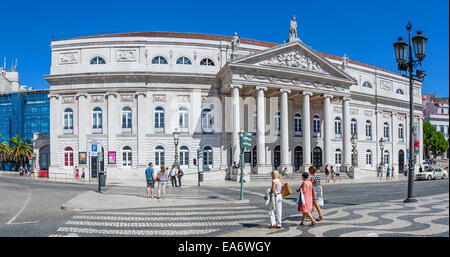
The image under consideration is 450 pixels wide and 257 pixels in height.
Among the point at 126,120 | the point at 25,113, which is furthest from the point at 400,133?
the point at 25,113

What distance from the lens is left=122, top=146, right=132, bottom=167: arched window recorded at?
35.1 metres

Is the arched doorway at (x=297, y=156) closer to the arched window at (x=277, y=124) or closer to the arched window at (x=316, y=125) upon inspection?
the arched window at (x=316, y=125)

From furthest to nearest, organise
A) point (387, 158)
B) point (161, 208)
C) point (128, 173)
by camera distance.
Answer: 1. point (387, 158)
2. point (128, 173)
3. point (161, 208)

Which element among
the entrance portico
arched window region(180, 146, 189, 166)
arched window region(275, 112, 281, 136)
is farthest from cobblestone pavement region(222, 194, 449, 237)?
arched window region(275, 112, 281, 136)

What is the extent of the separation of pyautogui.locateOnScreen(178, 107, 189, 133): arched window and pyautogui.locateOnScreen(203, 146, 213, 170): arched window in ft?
9.31

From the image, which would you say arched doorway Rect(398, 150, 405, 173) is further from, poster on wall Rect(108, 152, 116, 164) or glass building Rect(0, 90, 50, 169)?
glass building Rect(0, 90, 50, 169)

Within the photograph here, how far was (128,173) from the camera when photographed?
34.1 metres

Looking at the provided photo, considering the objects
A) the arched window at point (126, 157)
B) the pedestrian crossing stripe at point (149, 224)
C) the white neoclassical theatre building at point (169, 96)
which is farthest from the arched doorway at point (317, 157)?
the pedestrian crossing stripe at point (149, 224)

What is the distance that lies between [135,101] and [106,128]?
4.02m

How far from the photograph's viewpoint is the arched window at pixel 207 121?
119 ft

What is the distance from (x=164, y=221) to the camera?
10.6m

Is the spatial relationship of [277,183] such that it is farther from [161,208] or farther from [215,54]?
[215,54]

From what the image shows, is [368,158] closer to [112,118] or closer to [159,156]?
[159,156]

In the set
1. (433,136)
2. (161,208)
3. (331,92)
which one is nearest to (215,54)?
(331,92)
